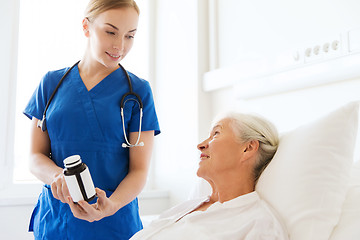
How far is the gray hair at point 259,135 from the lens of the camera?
126cm

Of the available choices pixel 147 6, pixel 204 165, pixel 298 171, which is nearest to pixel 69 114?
pixel 204 165

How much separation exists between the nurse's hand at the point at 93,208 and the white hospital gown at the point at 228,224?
0.13 m

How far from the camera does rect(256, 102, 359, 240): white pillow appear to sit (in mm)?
1051

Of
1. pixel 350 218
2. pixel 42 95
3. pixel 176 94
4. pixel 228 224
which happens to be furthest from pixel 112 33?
pixel 176 94

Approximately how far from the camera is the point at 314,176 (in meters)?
1.09

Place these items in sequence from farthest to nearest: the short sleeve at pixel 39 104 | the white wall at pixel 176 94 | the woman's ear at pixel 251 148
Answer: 1. the white wall at pixel 176 94
2. the short sleeve at pixel 39 104
3. the woman's ear at pixel 251 148

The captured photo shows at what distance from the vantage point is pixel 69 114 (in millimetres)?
1310

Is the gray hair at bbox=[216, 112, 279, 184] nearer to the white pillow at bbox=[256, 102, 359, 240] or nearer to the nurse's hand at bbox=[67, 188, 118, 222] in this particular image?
the white pillow at bbox=[256, 102, 359, 240]

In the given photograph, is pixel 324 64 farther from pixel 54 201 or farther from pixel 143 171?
pixel 54 201

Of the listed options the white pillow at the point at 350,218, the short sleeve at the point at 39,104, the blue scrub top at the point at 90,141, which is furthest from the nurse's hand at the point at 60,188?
the white pillow at the point at 350,218

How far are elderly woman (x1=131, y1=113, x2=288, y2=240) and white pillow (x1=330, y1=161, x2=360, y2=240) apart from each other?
145mm

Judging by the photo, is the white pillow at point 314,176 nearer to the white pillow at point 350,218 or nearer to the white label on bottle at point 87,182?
the white pillow at point 350,218

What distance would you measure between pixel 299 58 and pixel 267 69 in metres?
0.20

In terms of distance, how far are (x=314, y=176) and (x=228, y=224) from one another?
0.27m
